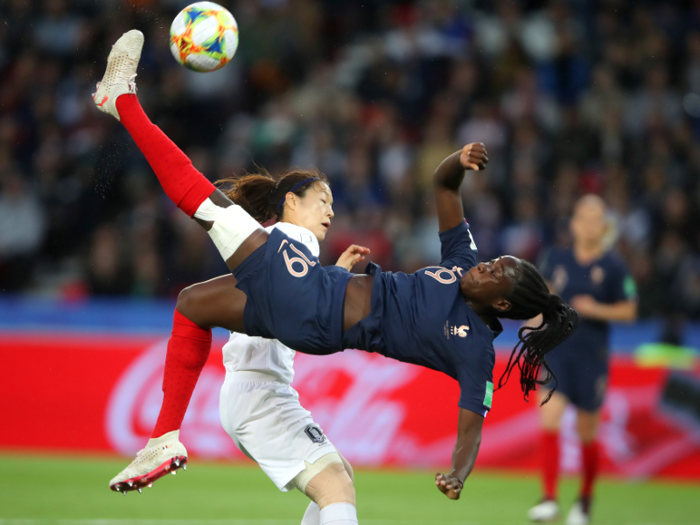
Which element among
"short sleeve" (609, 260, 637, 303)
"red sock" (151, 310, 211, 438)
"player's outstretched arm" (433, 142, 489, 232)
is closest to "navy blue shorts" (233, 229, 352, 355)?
"red sock" (151, 310, 211, 438)

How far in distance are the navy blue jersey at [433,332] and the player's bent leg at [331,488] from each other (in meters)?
0.60

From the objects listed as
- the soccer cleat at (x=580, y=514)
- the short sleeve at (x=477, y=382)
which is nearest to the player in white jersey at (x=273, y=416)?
the short sleeve at (x=477, y=382)

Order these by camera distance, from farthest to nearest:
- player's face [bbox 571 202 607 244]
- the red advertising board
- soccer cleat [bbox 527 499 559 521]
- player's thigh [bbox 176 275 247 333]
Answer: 1. the red advertising board
2. player's face [bbox 571 202 607 244]
3. soccer cleat [bbox 527 499 559 521]
4. player's thigh [bbox 176 275 247 333]

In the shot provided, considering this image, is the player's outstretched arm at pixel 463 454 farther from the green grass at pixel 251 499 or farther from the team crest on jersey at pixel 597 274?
the team crest on jersey at pixel 597 274

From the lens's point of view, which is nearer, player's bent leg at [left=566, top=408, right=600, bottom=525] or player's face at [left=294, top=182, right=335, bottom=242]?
player's face at [left=294, top=182, right=335, bottom=242]

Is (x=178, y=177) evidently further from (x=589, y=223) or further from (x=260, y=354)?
(x=589, y=223)

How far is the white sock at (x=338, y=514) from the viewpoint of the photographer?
3846mm

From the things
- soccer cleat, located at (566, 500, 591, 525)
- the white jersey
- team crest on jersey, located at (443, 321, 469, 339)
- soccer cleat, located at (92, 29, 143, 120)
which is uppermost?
soccer cleat, located at (92, 29, 143, 120)

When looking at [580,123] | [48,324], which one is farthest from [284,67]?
[48,324]

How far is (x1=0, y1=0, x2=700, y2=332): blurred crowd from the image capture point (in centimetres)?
1045

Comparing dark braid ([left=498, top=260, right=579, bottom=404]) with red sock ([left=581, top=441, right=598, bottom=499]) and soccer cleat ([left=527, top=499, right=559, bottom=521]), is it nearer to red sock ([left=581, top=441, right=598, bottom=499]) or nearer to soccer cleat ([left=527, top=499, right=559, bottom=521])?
soccer cleat ([left=527, top=499, right=559, bottom=521])

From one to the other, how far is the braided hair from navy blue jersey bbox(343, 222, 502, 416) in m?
0.86

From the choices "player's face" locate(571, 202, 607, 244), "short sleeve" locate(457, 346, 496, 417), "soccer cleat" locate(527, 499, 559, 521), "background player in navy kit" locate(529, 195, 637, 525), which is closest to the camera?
"short sleeve" locate(457, 346, 496, 417)

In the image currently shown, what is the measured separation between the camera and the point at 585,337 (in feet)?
23.4
